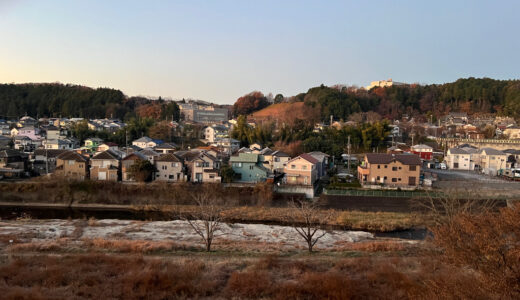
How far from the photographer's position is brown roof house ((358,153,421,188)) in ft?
61.4

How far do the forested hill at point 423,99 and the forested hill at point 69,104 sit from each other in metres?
19.6

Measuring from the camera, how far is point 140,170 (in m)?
18.8

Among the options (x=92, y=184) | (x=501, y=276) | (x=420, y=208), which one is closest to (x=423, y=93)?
(x=420, y=208)

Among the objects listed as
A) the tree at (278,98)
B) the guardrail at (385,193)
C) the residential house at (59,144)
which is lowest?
the guardrail at (385,193)

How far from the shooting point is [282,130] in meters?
29.0

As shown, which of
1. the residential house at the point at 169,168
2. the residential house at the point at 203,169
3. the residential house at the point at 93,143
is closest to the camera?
the residential house at the point at 203,169

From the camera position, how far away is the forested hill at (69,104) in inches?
1868

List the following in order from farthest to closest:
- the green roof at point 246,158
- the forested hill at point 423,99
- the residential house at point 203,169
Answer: the forested hill at point 423,99, the green roof at point 246,158, the residential house at point 203,169

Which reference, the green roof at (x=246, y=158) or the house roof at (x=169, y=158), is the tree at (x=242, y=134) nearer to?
the green roof at (x=246, y=158)

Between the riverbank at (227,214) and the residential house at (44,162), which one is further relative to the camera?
the residential house at (44,162)

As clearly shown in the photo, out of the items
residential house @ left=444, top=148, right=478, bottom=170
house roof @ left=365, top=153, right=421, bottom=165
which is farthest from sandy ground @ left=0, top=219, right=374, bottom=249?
residential house @ left=444, top=148, right=478, bottom=170

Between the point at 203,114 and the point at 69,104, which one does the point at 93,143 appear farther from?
the point at 203,114

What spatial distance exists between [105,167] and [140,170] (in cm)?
235

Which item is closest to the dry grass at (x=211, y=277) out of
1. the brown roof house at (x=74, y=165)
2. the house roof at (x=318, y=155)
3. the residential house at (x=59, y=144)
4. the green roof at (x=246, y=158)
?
the green roof at (x=246, y=158)
